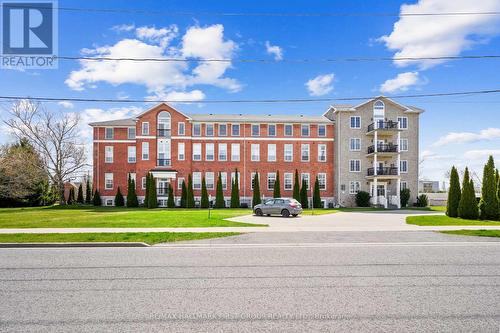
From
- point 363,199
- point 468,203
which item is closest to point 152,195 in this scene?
point 363,199

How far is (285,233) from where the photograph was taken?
14469 millimetres

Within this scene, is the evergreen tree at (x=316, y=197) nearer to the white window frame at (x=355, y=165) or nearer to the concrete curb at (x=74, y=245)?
the white window frame at (x=355, y=165)

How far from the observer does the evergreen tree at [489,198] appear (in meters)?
21.0

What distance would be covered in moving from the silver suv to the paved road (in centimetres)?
1388

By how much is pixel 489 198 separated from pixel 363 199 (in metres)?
19.8

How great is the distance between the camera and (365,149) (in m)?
42.8

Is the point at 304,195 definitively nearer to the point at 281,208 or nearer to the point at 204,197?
the point at 204,197

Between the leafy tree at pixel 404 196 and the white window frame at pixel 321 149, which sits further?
the white window frame at pixel 321 149

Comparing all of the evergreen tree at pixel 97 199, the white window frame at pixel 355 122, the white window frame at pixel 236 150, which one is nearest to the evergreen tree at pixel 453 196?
the white window frame at pixel 355 122

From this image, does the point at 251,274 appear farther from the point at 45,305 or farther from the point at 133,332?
the point at 45,305

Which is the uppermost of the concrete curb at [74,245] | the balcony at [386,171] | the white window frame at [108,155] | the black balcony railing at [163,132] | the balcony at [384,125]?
the balcony at [384,125]

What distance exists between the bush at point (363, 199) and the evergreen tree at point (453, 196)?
1723 cm

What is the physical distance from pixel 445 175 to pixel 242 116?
240 ft

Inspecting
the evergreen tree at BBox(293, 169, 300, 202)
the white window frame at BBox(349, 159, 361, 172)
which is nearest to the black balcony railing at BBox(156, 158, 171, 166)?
the evergreen tree at BBox(293, 169, 300, 202)
